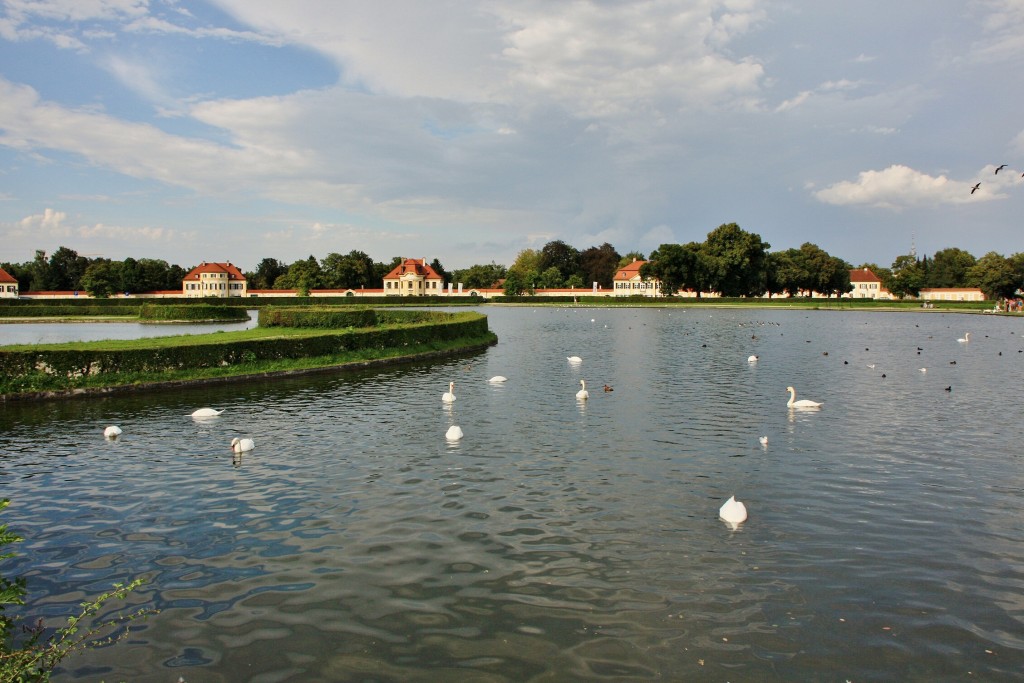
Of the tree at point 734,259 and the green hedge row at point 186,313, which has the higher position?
the tree at point 734,259

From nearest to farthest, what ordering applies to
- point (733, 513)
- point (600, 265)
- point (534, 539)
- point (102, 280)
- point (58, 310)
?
1. point (534, 539)
2. point (733, 513)
3. point (58, 310)
4. point (102, 280)
5. point (600, 265)

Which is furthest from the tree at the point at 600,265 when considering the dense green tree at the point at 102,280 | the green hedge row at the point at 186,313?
the green hedge row at the point at 186,313

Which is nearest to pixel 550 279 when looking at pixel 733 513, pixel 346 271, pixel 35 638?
pixel 346 271

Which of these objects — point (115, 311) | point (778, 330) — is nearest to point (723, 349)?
point (778, 330)

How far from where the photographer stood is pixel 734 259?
5103 inches

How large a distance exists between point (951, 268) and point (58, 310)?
200 metres

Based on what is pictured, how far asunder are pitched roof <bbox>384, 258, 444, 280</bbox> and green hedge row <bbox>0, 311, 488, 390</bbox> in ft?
450

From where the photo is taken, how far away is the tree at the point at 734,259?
129750 millimetres

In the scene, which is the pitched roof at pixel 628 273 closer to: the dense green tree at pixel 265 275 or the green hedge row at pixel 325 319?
the dense green tree at pixel 265 275

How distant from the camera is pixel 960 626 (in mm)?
7910

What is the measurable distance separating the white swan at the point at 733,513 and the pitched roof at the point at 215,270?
A: 581ft

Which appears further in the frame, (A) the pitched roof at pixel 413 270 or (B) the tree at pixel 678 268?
(A) the pitched roof at pixel 413 270

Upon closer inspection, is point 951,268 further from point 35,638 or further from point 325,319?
point 35,638

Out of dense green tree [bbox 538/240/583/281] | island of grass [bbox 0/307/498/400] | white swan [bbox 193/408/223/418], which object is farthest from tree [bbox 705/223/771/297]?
white swan [bbox 193/408/223/418]
